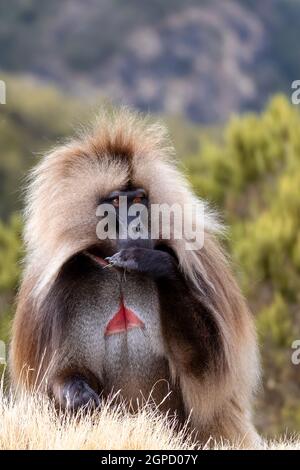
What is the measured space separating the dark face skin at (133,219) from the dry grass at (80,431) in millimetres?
849

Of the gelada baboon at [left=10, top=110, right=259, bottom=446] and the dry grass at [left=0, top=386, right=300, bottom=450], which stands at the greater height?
the gelada baboon at [left=10, top=110, right=259, bottom=446]

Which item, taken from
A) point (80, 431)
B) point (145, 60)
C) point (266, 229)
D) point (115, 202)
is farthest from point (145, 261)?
point (145, 60)

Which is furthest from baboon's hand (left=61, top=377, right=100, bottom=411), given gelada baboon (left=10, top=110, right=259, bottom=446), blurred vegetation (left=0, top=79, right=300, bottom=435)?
blurred vegetation (left=0, top=79, right=300, bottom=435)

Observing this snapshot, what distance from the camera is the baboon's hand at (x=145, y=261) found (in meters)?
5.10

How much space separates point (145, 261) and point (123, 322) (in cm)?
47

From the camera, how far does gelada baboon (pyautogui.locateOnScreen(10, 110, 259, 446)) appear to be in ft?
17.4

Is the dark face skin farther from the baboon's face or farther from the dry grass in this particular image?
the dry grass

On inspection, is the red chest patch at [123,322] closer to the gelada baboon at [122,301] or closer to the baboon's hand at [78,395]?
the gelada baboon at [122,301]

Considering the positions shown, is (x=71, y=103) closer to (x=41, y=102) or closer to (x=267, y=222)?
(x=41, y=102)

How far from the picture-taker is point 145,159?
5480 millimetres

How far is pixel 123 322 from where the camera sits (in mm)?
5449

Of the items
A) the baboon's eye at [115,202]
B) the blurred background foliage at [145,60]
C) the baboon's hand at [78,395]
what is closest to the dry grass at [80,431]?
the baboon's hand at [78,395]

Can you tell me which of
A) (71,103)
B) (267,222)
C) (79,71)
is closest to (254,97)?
(79,71)

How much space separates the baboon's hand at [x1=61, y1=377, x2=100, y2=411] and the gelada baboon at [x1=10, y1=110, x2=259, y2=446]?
0.02 metres
